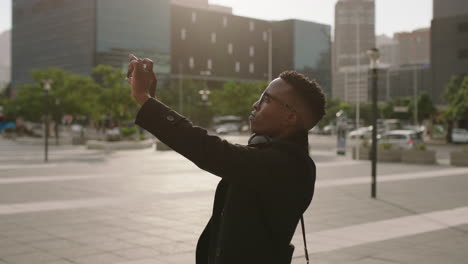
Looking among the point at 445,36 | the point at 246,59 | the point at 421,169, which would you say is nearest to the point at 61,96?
the point at 421,169

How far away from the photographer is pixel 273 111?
7.01ft

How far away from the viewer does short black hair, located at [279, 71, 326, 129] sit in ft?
7.06

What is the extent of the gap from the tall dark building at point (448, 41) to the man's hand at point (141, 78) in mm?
73248

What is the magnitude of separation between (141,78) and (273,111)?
0.53 meters

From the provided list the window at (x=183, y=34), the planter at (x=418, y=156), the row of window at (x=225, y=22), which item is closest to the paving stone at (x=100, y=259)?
the planter at (x=418, y=156)

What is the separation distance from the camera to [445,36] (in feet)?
233

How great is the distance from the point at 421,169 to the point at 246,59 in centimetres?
9014

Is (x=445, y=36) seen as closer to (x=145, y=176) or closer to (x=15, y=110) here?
(x=15, y=110)

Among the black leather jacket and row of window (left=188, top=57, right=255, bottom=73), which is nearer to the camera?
the black leather jacket

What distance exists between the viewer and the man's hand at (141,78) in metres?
1.90

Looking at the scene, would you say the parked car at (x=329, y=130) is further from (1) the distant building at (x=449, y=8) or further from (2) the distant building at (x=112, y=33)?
(2) the distant building at (x=112, y=33)

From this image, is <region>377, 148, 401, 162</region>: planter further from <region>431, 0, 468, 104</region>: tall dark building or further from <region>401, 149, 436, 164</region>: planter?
<region>431, 0, 468, 104</region>: tall dark building

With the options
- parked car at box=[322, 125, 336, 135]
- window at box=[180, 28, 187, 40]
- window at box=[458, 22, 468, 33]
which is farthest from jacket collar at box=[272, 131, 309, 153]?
window at box=[180, 28, 187, 40]

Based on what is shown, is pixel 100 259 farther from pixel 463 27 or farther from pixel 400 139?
pixel 463 27
